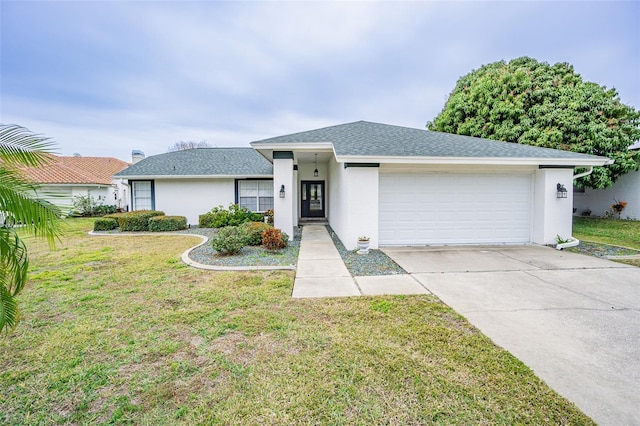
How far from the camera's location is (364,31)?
1274 centimetres

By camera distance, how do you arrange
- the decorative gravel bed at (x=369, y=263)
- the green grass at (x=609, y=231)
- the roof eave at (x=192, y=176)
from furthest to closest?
the roof eave at (x=192, y=176)
the green grass at (x=609, y=231)
the decorative gravel bed at (x=369, y=263)

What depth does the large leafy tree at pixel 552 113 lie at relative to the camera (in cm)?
1283

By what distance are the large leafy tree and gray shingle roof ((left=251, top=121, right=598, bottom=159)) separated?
5.57 meters

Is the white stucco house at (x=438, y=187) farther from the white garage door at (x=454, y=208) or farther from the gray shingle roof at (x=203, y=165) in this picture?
the gray shingle roof at (x=203, y=165)

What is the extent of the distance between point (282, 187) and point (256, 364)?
287 inches

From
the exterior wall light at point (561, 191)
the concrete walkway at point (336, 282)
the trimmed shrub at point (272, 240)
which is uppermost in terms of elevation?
the exterior wall light at point (561, 191)

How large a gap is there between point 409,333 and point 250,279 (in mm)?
3338

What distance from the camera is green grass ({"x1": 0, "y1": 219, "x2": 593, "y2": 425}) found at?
2.27 m

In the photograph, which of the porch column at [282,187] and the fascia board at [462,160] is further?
the porch column at [282,187]

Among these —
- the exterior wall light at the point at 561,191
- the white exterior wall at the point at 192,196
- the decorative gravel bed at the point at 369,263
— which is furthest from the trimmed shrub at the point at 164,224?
the exterior wall light at the point at 561,191

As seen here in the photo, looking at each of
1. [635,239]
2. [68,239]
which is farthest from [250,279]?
[635,239]

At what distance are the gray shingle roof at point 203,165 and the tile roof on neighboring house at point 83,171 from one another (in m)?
2.72

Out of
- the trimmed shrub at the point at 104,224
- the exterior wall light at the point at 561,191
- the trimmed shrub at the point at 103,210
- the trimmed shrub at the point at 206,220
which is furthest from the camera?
the trimmed shrub at the point at 103,210

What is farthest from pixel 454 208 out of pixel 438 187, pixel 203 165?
pixel 203 165
